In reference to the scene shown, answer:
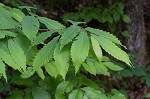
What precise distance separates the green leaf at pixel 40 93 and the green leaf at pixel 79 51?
70 centimetres

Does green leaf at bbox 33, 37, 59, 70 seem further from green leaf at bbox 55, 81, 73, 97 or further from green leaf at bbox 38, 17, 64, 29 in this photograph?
green leaf at bbox 55, 81, 73, 97

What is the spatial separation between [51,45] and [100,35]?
250mm

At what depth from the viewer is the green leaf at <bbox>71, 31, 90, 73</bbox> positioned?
1268mm

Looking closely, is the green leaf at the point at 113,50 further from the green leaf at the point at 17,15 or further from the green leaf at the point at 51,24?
the green leaf at the point at 17,15

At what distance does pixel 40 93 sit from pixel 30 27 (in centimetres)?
56

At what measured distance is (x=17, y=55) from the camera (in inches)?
56.5

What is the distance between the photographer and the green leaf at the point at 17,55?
1.42 metres

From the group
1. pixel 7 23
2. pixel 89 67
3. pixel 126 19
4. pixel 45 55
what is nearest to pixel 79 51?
pixel 45 55

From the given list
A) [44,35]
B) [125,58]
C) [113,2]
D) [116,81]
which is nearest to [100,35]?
[125,58]

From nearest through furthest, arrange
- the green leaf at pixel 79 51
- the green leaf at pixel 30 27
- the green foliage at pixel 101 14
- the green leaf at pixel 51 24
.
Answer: the green leaf at pixel 79 51 → the green leaf at pixel 30 27 → the green leaf at pixel 51 24 → the green foliage at pixel 101 14

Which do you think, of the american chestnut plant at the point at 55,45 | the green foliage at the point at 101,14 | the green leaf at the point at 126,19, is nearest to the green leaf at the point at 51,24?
the american chestnut plant at the point at 55,45

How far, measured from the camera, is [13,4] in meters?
2.88

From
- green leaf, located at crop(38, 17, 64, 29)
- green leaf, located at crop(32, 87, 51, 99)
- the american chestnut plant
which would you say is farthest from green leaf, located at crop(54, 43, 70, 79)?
green leaf, located at crop(32, 87, 51, 99)

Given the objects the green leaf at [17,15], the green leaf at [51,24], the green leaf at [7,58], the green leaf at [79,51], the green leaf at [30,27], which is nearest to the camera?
the green leaf at [79,51]
